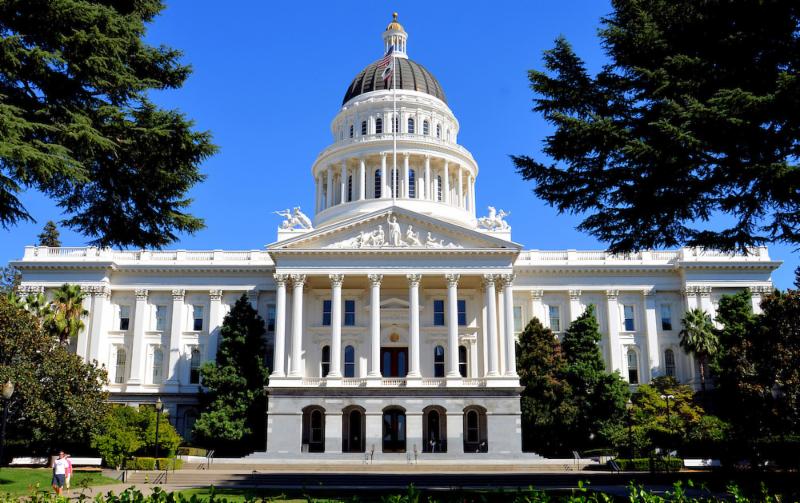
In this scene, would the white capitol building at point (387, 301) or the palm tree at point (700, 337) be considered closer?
the white capitol building at point (387, 301)

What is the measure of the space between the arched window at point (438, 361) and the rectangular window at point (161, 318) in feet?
74.6

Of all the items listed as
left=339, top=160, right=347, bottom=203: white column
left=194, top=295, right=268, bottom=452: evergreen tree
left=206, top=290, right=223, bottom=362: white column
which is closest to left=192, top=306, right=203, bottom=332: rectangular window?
left=206, top=290, right=223, bottom=362: white column

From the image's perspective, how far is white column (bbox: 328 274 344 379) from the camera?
51.6m

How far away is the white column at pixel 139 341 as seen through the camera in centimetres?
5982

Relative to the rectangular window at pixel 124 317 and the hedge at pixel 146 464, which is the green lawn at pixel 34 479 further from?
the rectangular window at pixel 124 317

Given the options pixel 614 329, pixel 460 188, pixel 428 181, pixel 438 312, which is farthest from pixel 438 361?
→ pixel 460 188

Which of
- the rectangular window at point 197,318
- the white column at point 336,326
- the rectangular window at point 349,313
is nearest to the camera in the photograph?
the white column at point 336,326

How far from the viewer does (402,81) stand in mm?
74375

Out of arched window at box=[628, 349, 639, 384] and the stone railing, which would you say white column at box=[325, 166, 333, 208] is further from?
arched window at box=[628, 349, 639, 384]

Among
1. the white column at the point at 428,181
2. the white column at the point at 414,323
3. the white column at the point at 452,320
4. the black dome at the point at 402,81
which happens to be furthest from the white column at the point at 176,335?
the black dome at the point at 402,81

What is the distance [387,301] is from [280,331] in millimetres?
8408

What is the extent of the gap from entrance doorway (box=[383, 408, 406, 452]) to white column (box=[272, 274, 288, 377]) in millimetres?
7975

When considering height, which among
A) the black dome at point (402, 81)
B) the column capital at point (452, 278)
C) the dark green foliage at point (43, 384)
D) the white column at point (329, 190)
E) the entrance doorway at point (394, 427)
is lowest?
the entrance doorway at point (394, 427)

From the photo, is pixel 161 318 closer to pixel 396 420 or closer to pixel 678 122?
pixel 396 420
